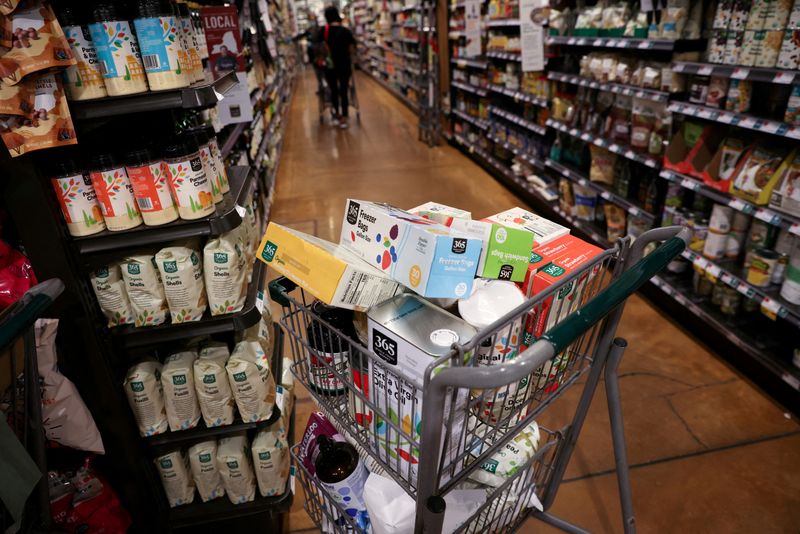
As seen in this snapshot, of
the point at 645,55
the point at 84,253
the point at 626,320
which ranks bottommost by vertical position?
the point at 626,320

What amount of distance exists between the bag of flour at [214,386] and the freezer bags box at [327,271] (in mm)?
672

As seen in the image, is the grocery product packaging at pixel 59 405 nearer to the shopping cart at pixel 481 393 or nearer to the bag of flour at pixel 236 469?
the bag of flour at pixel 236 469

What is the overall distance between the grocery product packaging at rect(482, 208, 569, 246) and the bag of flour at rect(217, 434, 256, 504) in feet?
3.94

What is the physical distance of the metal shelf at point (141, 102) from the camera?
1235mm

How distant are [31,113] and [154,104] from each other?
0.26 metres

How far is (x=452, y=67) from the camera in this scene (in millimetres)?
6875

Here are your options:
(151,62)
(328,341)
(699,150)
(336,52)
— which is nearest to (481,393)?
(328,341)

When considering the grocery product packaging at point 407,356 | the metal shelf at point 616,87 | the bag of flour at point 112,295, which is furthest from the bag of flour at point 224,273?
the metal shelf at point 616,87

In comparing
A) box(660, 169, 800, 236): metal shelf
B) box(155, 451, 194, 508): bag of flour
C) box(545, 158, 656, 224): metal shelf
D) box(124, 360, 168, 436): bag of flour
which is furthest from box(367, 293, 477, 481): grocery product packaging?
box(545, 158, 656, 224): metal shelf

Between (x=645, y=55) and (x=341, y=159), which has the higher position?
(x=645, y=55)

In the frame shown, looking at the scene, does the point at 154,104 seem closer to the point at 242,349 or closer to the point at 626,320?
the point at 242,349

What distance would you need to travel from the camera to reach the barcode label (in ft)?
4.09

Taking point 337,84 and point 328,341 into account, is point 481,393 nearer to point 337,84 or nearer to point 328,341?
point 328,341

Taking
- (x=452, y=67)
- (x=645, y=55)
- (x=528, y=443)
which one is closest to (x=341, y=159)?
(x=452, y=67)
